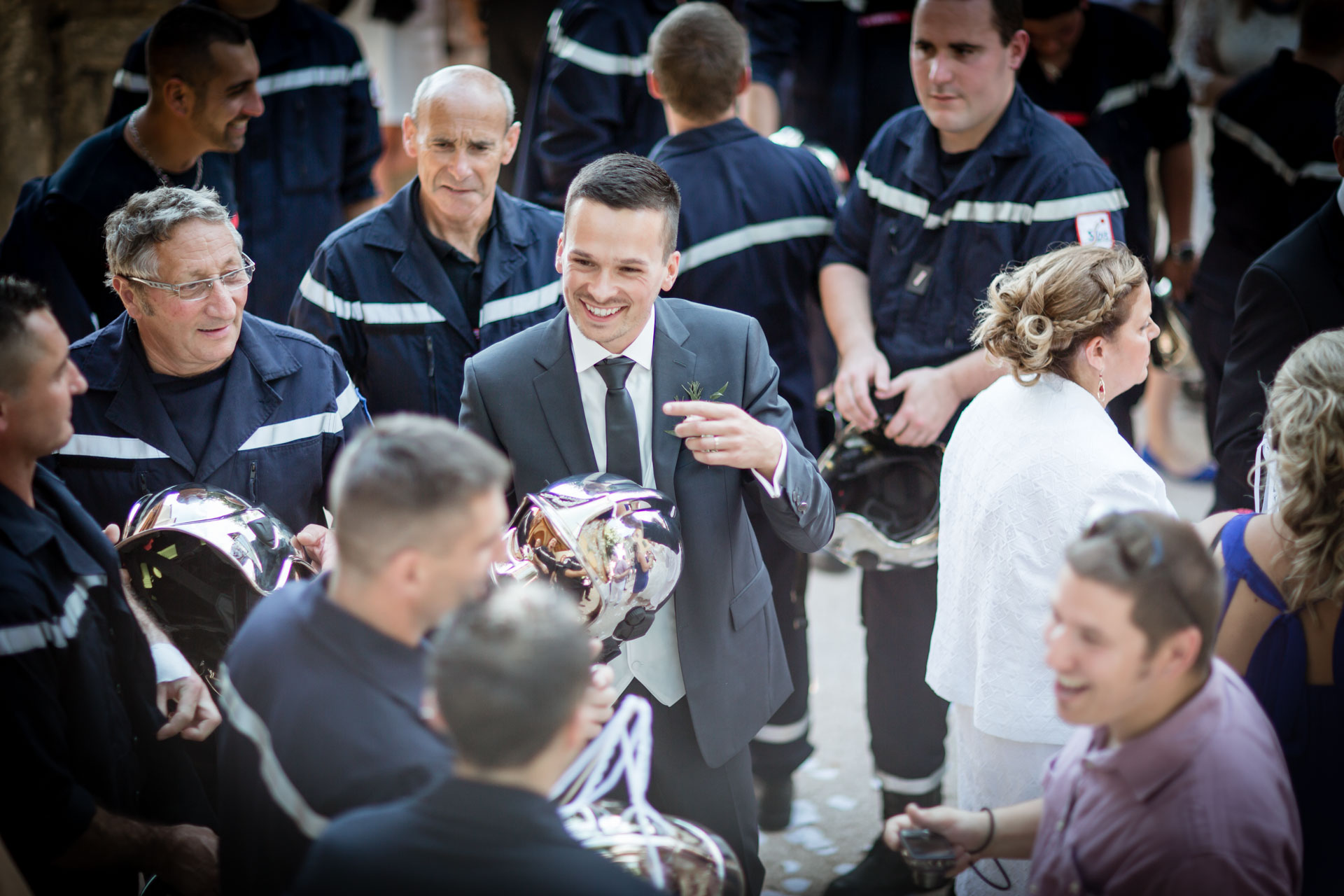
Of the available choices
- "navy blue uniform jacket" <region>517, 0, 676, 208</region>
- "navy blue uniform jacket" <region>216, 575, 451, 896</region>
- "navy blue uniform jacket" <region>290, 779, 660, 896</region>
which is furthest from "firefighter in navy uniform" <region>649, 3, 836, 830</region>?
"navy blue uniform jacket" <region>290, 779, 660, 896</region>

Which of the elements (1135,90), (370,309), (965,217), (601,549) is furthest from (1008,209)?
(370,309)

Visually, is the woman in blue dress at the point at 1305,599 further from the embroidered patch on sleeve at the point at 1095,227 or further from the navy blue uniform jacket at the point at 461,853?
the navy blue uniform jacket at the point at 461,853

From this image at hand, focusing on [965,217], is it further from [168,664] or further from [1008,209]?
[168,664]

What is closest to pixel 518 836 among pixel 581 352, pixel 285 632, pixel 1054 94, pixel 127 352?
pixel 285 632

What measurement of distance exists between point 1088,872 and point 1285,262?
1863 mm

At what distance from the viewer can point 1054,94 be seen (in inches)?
170

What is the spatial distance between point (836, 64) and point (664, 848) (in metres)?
4.10

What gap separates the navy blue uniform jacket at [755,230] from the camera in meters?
3.57

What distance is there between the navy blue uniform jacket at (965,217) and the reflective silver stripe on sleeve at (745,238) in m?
0.24

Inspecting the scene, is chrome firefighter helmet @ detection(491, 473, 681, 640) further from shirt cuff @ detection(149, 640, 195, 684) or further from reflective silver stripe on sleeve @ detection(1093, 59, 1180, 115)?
reflective silver stripe on sleeve @ detection(1093, 59, 1180, 115)

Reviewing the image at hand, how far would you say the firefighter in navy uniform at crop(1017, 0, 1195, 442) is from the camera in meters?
4.28

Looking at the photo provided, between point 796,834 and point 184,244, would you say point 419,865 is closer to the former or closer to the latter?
point 184,244

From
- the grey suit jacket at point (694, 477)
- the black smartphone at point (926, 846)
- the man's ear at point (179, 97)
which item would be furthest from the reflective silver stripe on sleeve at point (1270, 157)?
the man's ear at point (179, 97)

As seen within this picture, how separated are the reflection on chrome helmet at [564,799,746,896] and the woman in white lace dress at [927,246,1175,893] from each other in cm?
83
